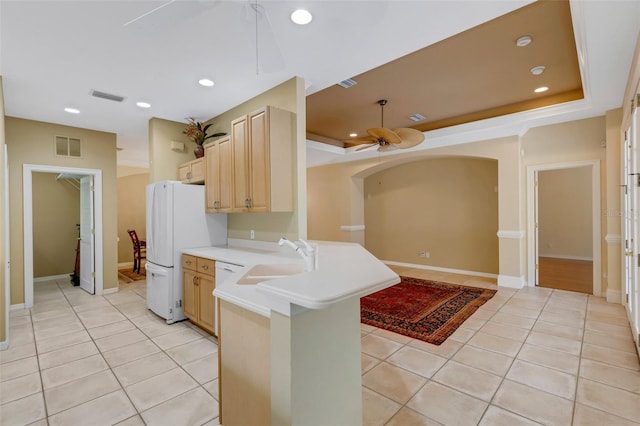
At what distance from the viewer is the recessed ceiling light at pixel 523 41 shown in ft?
9.13

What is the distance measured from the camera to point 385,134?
148 inches

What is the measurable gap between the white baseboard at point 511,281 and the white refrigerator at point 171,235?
484 centimetres

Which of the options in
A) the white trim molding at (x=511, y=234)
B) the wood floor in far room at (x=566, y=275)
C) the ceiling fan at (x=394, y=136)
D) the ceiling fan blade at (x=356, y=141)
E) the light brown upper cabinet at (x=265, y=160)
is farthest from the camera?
the ceiling fan blade at (x=356, y=141)

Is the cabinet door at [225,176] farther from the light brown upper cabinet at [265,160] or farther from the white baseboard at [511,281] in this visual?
the white baseboard at [511,281]

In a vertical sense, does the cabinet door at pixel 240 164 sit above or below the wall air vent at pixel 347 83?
below

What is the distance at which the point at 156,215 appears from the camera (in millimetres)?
3787

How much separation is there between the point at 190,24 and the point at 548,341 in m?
4.37

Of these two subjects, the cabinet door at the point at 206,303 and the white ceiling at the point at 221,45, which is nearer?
the white ceiling at the point at 221,45

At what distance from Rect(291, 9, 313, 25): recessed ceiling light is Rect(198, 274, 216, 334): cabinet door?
2488mm

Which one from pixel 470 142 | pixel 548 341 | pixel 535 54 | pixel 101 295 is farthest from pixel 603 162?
pixel 101 295

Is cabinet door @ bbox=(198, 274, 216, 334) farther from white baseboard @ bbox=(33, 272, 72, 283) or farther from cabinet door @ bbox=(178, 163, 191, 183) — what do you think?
white baseboard @ bbox=(33, 272, 72, 283)

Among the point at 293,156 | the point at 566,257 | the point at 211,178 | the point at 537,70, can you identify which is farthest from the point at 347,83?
the point at 566,257

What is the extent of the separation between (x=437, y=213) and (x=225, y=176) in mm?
4912

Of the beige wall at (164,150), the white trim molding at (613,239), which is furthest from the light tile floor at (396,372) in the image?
the beige wall at (164,150)
